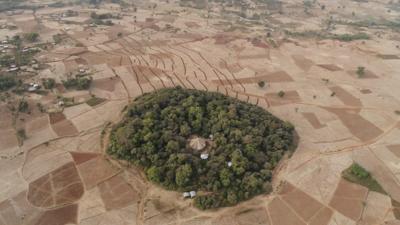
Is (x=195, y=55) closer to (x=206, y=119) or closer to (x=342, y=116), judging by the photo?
(x=206, y=119)

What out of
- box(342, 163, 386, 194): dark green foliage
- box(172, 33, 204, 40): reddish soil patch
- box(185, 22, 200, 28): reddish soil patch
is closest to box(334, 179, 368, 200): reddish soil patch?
box(342, 163, 386, 194): dark green foliage

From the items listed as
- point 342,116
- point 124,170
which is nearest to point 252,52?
point 342,116

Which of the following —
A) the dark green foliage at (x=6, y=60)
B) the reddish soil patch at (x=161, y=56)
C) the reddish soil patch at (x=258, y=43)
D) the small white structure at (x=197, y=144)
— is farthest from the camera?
the reddish soil patch at (x=258, y=43)

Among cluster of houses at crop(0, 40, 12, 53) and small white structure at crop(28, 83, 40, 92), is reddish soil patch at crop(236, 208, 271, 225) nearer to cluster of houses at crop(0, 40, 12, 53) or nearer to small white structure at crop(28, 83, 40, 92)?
small white structure at crop(28, 83, 40, 92)

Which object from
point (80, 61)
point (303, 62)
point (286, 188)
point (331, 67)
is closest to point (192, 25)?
point (303, 62)

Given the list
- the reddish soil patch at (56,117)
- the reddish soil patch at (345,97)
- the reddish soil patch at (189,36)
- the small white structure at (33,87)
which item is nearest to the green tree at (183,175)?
the reddish soil patch at (56,117)

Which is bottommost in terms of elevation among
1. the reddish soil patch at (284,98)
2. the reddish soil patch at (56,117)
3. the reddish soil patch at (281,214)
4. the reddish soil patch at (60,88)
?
the reddish soil patch at (281,214)

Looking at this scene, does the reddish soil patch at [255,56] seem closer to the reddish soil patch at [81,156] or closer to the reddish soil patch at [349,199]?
the reddish soil patch at [349,199]
